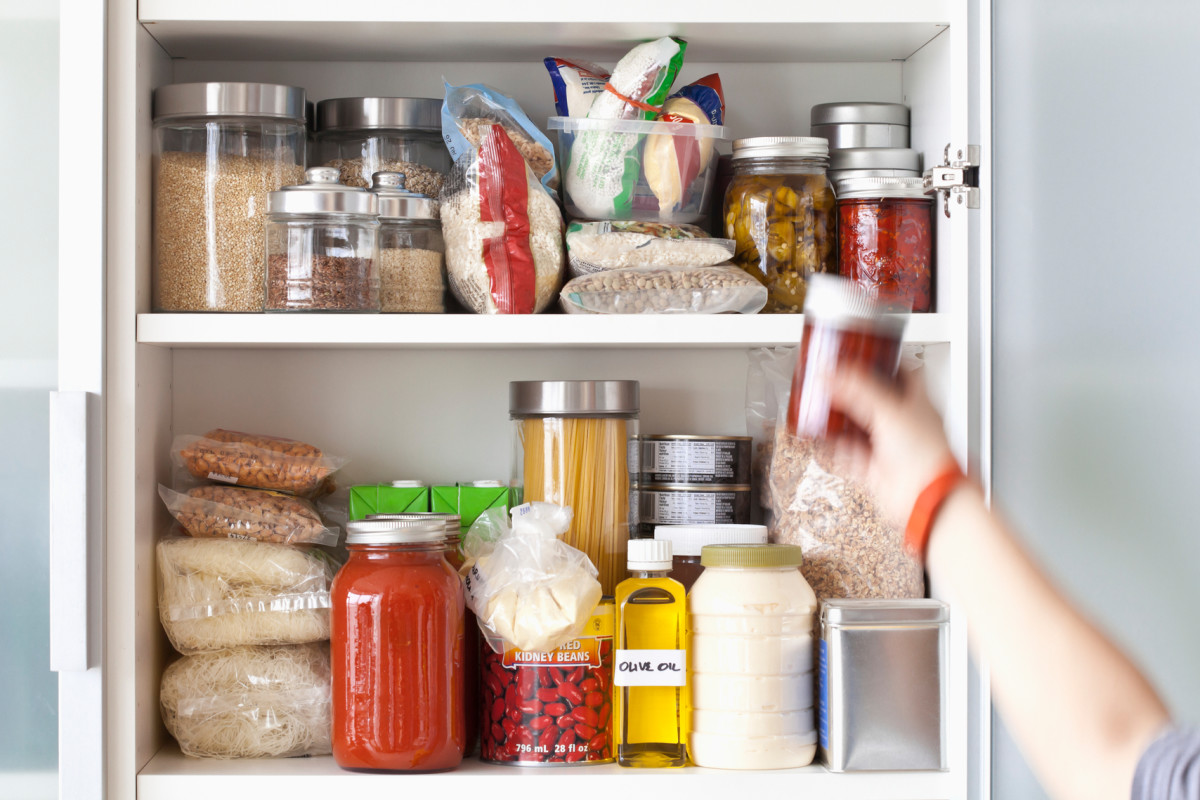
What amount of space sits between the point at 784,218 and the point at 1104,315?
365 mm

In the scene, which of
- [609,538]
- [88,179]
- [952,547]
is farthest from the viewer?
[609,538]

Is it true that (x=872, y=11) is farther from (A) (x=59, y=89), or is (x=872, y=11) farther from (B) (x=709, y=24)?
(A) (x=59, y=89)

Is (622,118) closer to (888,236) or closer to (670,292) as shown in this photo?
(670,292)

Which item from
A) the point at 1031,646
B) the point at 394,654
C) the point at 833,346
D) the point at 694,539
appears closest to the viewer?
the point at 1031,646

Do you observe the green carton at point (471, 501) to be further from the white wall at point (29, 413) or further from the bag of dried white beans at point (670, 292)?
the white wall at point (29, 413)

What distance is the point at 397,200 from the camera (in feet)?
3.33

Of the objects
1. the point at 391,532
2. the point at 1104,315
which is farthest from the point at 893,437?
the point at 391,532

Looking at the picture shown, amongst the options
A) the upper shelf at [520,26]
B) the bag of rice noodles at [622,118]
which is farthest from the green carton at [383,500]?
the upper shelf at [520,26]

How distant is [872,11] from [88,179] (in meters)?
0.79

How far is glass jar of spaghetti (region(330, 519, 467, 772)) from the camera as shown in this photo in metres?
0.94

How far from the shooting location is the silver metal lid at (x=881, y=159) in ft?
3.59

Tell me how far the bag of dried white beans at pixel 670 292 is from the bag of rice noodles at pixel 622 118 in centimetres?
9

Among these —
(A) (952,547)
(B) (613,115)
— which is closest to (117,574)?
(B) (613,115)

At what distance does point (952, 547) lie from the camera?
21.8 inches
